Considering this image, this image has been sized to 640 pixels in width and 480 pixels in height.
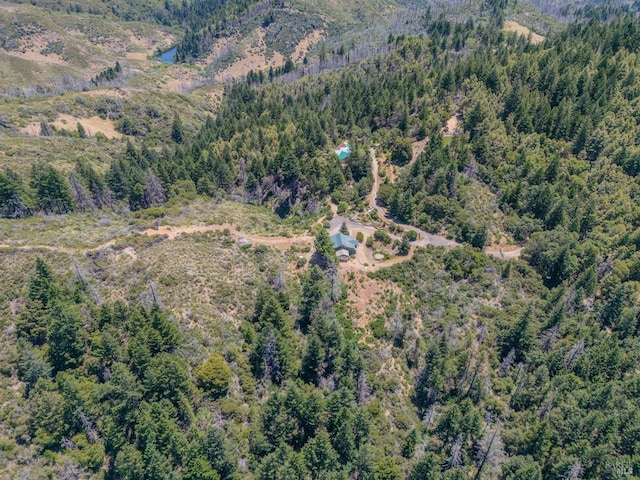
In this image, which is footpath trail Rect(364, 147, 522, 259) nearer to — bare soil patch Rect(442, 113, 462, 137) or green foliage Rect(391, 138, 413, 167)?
green foliage Rect(391, 138, 413, 167)

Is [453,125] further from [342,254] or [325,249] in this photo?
[325,249]

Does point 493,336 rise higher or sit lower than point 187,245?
lower

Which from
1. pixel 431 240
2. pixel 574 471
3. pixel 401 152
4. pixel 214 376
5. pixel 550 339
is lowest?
pixel 574 471

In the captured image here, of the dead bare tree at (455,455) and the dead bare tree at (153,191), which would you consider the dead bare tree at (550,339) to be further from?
the dead bare tree at (153,191)

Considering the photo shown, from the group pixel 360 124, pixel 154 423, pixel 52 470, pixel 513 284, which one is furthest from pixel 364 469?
pixel 360 124

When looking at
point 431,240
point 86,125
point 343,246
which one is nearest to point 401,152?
point 431,240

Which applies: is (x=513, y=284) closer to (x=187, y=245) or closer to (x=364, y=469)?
(x=364, y=469)

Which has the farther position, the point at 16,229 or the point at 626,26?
the point at 626,26
